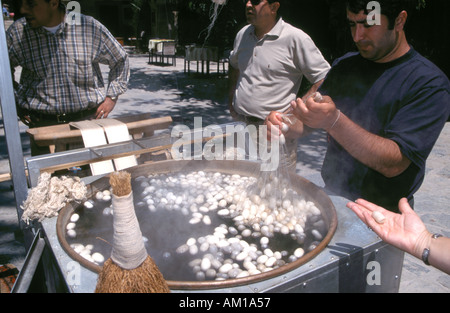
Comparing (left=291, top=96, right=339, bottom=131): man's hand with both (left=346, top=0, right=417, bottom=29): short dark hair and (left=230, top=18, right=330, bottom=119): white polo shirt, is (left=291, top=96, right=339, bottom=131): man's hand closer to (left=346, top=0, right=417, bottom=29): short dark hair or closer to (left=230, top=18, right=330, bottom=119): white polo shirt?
(left=346, top=0, right=417, bottom=29): short dark hair

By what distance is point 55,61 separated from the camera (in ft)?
10.8

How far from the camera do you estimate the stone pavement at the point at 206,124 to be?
3258mm

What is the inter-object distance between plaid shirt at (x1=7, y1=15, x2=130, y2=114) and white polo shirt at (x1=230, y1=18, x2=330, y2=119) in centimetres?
155

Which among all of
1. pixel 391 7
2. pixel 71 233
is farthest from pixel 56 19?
pixel 391 7

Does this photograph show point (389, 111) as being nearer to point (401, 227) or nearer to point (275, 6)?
point (401, 227)

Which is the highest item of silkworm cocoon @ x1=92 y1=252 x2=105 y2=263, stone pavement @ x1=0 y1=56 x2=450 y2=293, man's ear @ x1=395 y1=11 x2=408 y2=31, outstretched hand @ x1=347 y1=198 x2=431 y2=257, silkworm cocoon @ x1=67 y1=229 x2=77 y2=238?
man's ear @ x1=395 y1=11 x2=408 y2=31

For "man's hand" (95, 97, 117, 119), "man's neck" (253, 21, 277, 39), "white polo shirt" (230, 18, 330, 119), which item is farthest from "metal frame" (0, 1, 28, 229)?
"man's neck" (253, 21, 277, 39)

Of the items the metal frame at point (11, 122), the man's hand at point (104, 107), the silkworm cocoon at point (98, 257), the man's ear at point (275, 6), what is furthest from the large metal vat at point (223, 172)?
the man's ear at point (275, 6)

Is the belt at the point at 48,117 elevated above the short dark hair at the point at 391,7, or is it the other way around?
the short dark hair at the point at 391,7

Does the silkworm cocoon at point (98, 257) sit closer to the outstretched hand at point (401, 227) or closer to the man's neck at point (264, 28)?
the outstretched hand at point (401, 227)

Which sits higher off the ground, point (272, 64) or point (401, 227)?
point (272, 64)

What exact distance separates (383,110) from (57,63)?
291 centimetres

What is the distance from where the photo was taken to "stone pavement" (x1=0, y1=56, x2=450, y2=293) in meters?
3.26

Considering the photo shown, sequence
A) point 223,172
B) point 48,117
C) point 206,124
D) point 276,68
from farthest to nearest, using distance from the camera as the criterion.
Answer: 1. point 206,124
2. point 276,68
3. point 48,117
4. point 223,172
